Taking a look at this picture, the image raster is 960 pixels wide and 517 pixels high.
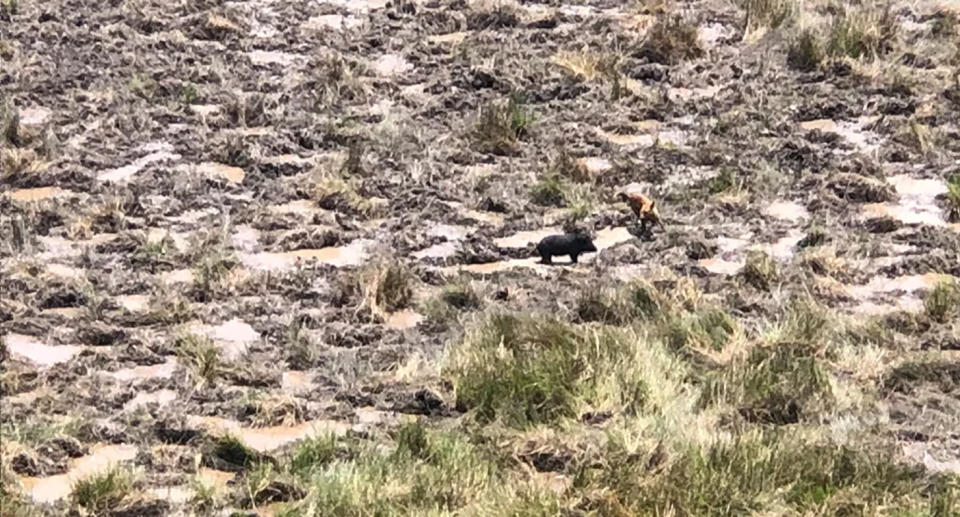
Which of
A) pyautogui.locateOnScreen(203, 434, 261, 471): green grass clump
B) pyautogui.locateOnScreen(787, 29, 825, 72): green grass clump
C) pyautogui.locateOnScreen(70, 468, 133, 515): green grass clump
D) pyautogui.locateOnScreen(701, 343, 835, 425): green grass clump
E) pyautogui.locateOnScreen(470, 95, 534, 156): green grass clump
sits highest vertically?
pyautogui.locateOnScreen(787, 29, 825, 72): green grass clump

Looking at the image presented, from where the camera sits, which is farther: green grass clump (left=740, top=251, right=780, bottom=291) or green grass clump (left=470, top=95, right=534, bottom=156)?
green grass clump (left=470, top=95, right=534, bottom=156)

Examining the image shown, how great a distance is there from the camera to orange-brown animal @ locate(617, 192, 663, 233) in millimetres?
8547

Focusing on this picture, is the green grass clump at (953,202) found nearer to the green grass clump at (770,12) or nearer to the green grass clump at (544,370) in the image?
the green grass clump at (544,370)

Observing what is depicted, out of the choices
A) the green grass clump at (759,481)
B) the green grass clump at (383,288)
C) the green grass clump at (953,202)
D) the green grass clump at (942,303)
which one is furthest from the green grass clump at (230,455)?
the green grass clump at (953,202)

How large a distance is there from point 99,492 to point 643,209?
4115 millimetres

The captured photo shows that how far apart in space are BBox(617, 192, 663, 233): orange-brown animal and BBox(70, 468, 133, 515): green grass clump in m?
3.99

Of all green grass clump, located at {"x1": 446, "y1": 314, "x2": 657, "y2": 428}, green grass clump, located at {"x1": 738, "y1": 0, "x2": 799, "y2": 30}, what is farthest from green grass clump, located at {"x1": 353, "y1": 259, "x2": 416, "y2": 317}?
green grass clump, located at {"x1": 738, "y1": 0, "x2": 799, "y2": 30}

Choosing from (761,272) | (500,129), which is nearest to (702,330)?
(761,272)

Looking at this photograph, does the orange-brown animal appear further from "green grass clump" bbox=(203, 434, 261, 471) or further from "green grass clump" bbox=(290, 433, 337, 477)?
"green grass clump" bbox=(203, 434, 261, 471)

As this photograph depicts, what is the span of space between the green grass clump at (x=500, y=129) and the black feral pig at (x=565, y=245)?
1.66 metres

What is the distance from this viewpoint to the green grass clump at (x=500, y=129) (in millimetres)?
9695

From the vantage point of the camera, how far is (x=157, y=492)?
18.4 ft

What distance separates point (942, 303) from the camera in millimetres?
7457

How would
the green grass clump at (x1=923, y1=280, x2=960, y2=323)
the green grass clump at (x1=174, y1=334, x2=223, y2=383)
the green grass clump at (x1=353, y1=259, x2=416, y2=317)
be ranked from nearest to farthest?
the green grass clump at (x1=174, y1=334, x2=223, y2=383) → the green grass clump at (x1=923, y1=280, x2=960, y2=323) → the green grass clump at (x1=353, y1=259, x2=416, y2=317)
